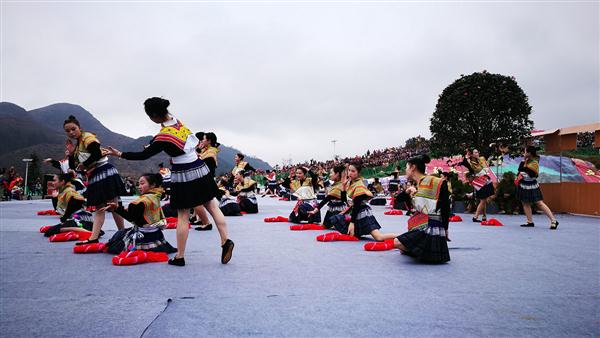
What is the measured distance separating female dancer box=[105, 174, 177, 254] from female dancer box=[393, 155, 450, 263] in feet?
9.88

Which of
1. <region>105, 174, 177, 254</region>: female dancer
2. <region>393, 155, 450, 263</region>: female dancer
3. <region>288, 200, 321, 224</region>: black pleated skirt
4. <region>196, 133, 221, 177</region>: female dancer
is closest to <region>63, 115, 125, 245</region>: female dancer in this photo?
<region>105, 174, 177, 254</region>: female dancer

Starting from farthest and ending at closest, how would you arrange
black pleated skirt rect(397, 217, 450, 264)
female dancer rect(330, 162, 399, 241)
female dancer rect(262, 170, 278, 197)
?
female dancer rect(262, 170, 278, 197)
female dancer rect(330, 162, 399, 241)
black pleated skirt rect(397, 217, 450, 264)

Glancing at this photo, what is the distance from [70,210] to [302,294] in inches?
205

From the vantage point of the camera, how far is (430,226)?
493 centimetres

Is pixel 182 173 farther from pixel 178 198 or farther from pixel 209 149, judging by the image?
pixel 209 149

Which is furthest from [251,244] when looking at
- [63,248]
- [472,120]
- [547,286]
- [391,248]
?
[472,120]

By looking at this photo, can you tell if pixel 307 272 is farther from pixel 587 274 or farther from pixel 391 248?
pixel 587 274

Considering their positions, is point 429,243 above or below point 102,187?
below

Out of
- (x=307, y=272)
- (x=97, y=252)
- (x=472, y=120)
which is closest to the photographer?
(x=307, y=272)

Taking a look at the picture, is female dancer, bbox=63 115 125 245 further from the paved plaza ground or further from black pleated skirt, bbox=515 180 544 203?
black pleated skirt, bbox=515 180 544 203

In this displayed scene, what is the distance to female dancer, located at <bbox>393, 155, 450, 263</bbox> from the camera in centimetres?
480

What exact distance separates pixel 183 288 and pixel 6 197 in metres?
21.2

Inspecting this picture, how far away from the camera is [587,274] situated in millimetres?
4266

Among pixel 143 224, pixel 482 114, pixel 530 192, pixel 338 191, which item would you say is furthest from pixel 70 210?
pixel 482 114
